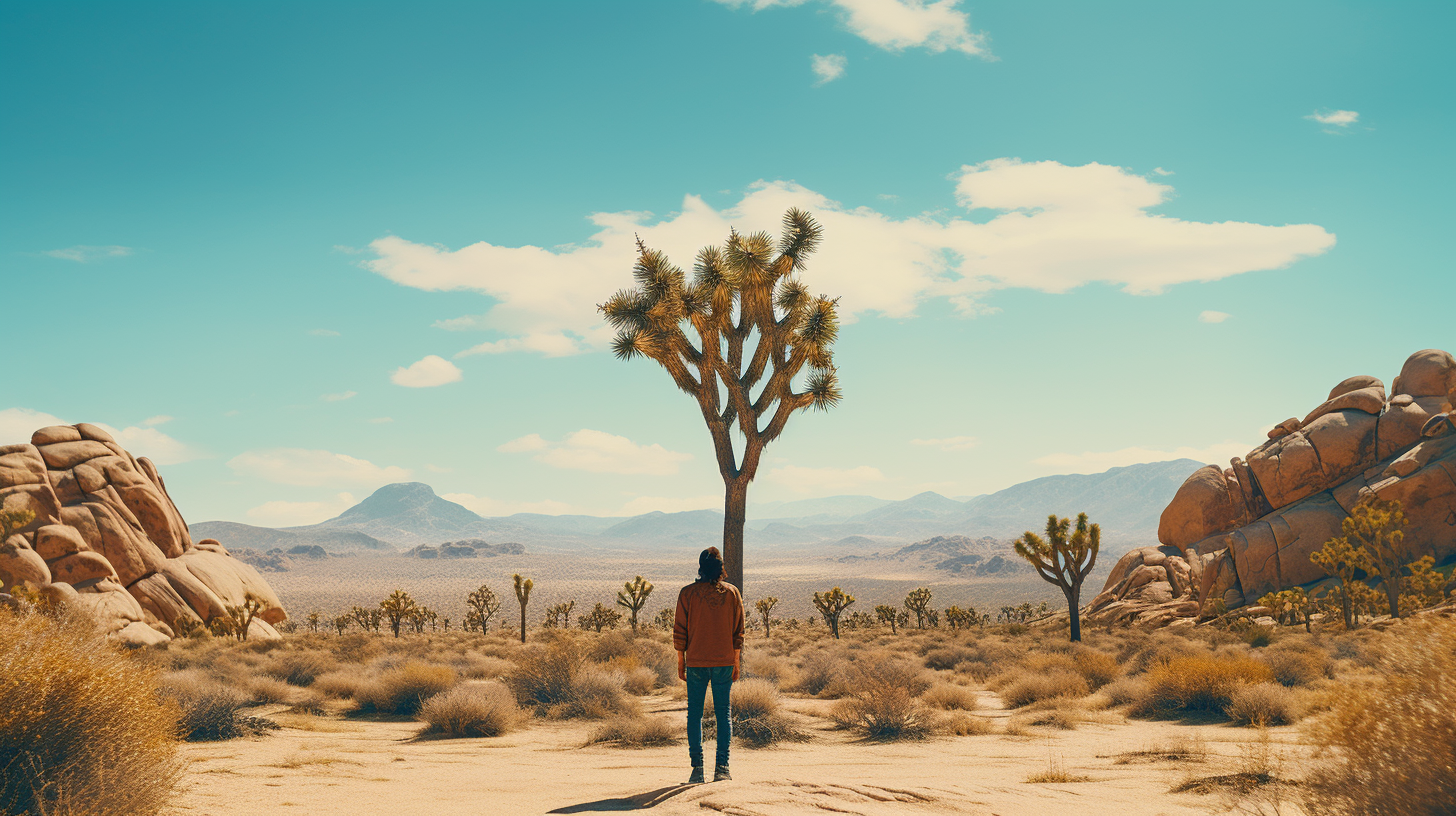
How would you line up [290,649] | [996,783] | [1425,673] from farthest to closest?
[290,649] → [996,783] → [1425,673]

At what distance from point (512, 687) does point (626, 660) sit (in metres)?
3.03

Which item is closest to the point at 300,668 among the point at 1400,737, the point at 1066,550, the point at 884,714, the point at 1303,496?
the point at 884,714

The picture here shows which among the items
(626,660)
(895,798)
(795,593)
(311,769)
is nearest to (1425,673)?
(895,798)

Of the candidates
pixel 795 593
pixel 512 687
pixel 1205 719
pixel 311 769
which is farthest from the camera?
pixel 795 593

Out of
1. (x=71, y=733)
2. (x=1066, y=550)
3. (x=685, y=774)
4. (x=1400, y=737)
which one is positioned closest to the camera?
(x=1400, y=737)

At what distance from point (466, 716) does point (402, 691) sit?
8.61 ft

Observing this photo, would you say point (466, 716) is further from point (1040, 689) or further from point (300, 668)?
point (1040, 689)

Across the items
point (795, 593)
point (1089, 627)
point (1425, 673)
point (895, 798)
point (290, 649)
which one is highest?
point (1425, 673)

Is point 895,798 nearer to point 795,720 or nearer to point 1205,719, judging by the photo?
point 795,720

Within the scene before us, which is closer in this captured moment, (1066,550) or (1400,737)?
(1400,737)

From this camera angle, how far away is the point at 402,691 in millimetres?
12016

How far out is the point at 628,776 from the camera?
23.7 feet

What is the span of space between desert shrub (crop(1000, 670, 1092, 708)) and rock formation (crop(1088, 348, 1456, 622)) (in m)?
20.0

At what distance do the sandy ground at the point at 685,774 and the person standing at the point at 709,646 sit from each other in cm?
45
